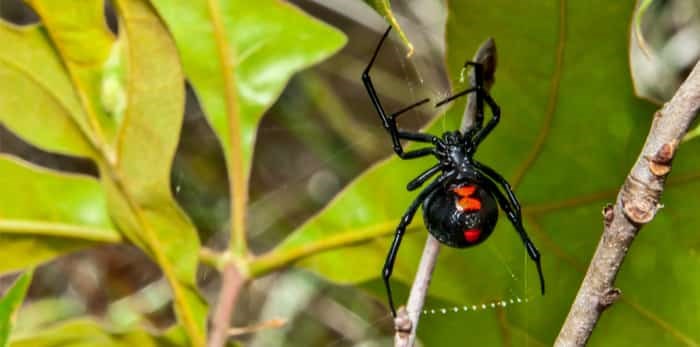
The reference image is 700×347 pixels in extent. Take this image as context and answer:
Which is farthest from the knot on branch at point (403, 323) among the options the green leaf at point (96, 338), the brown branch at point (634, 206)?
the green leaf at point (96, 338)

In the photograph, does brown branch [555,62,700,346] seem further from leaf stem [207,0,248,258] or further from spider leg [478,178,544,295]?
leaf stem [207,0,248,258]

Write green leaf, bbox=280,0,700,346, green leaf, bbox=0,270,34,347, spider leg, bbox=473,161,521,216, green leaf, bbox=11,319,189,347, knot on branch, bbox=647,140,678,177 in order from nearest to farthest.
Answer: knot on branch, bbox=647,140,678,177
green leaf, bbox=0,270,34,347
green leaf, bbox=280,0,700,346
spider leg, bbox=473,161,521,216
green leaf, bbox=11,319,189,347

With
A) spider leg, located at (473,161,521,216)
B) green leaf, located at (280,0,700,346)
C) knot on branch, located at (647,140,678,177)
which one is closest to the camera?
knot on branch, located at (647,140,678,177)

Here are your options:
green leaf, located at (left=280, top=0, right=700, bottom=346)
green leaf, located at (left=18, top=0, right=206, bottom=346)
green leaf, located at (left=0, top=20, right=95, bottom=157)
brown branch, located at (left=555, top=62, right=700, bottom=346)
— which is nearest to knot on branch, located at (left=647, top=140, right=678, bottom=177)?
brown branch, located at (left=555, top=62, right=700, bottom=346)

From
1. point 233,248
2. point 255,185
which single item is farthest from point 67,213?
point 255,185

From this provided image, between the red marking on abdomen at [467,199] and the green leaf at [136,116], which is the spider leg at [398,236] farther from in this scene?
the green leaf at [136,116]

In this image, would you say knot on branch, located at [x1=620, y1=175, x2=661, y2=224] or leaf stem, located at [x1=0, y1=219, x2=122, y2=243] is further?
leaf stem, located at [x1=0, y1=219, x2=122, y2=243]

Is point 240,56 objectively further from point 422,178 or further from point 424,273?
point 424,273
